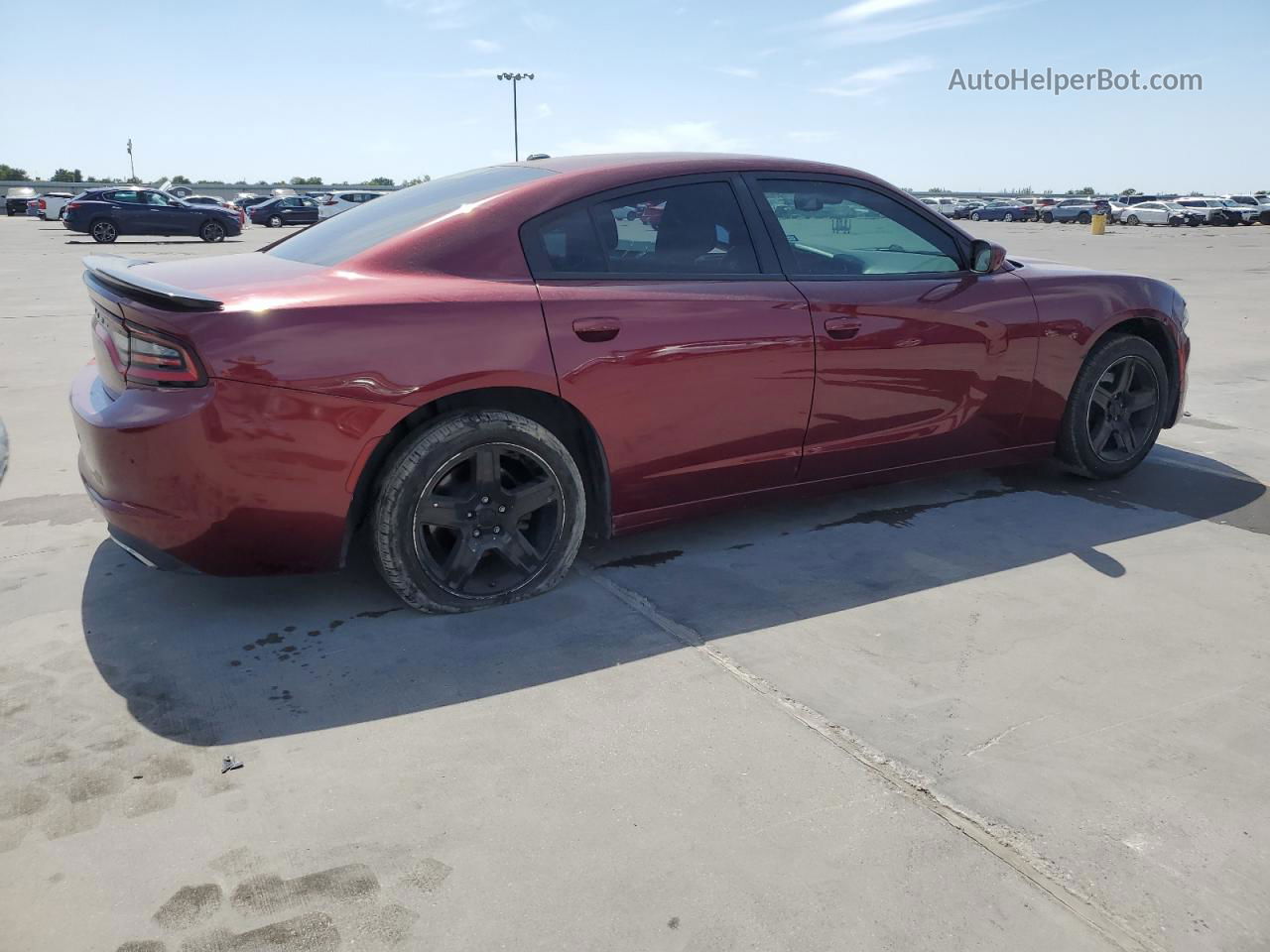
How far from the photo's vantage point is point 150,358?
2982 mm

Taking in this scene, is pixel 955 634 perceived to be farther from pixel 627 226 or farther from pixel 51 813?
pixel 51 813

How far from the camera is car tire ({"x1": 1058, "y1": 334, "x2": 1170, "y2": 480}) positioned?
4.72 meters

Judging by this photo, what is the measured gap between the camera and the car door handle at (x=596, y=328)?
337 centimetres

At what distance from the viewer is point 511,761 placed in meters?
2.54

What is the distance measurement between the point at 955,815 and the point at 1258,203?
63659 mm

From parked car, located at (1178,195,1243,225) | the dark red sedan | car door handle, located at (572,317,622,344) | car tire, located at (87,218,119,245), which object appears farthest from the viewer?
parked car, located at (1178,195,1243,225)

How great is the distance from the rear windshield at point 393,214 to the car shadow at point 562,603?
1.15 metres

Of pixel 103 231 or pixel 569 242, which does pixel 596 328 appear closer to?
pixel 569 242

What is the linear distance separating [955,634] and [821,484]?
0.98m

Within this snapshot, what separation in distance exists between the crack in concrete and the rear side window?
4.19ft

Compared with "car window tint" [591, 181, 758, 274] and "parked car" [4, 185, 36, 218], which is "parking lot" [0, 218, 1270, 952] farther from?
"parked car" [4, 185, 36, 218]

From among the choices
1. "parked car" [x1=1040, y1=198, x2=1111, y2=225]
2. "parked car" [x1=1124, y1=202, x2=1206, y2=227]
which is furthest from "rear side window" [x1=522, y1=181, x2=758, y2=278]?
"parked car" [x1=1040, y1=198, x2=1111, y2=225]

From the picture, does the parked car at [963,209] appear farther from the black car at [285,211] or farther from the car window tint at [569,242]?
the car window tint at [569,242]

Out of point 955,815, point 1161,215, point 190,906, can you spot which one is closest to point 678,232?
point 955,815
